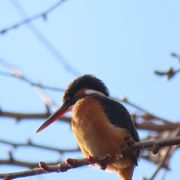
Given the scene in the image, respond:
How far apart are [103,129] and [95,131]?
0.05 m

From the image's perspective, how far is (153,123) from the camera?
140 inches

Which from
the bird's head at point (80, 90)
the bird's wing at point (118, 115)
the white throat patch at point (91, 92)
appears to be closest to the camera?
the bird's wing at point (118, 115)

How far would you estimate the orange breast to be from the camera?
2.71 metres

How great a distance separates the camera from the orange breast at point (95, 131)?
2.71m

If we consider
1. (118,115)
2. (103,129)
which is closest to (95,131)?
(103,129)

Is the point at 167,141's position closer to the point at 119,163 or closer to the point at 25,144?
the point at 119,163

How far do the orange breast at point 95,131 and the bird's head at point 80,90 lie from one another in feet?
0.83

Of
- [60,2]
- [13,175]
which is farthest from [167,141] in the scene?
[60,2]

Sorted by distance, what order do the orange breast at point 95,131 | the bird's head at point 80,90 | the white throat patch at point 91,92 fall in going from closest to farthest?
the orange breast at point 95,131 → the bird's head at point 80,90 → the white throat patch at point 91,92

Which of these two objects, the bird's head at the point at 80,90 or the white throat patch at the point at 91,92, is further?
the white throat patch at the point at 91,92

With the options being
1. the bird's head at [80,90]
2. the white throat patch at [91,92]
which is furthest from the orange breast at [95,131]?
the white throat patch at [91,92]

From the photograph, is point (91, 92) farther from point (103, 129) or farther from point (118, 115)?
point (103, 129)

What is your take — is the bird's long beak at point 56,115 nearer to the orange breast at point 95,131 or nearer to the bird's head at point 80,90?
the bird's head at point 80,90

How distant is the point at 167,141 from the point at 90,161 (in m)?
0.50
